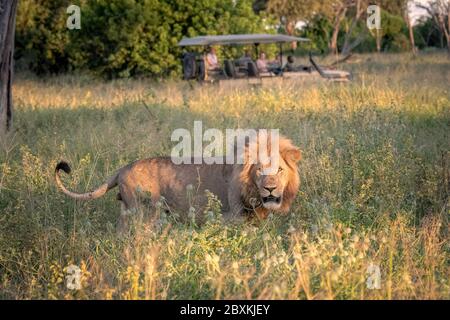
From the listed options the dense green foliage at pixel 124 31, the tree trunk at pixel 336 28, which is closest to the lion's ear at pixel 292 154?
the dense green foliage at pixel 124 31

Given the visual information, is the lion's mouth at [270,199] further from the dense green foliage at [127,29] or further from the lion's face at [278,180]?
the dense green foliage at [127,29]

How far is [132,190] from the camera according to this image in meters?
5.63

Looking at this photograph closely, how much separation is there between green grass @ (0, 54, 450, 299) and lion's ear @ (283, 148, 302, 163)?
402 mm

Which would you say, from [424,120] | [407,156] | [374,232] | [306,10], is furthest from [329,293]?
[306,10]

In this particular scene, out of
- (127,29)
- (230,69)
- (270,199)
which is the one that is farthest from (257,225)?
(127,29)

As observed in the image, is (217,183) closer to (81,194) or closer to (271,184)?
(271,184)

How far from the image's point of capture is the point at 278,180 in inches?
210

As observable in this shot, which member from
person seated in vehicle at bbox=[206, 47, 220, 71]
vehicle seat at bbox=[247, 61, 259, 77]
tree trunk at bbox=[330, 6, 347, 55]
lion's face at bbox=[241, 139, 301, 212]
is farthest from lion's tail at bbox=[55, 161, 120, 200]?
tree trunk at bbox=[330, 6, 347, 55]

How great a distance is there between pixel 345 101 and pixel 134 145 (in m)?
3.91

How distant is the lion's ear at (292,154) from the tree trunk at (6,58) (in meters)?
4.70

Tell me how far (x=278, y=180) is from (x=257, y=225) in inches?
18.6

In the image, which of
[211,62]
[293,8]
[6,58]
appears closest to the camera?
[6,58]

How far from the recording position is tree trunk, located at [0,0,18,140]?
917 cm

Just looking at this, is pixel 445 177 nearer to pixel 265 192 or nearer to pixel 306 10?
pixel 265 192
